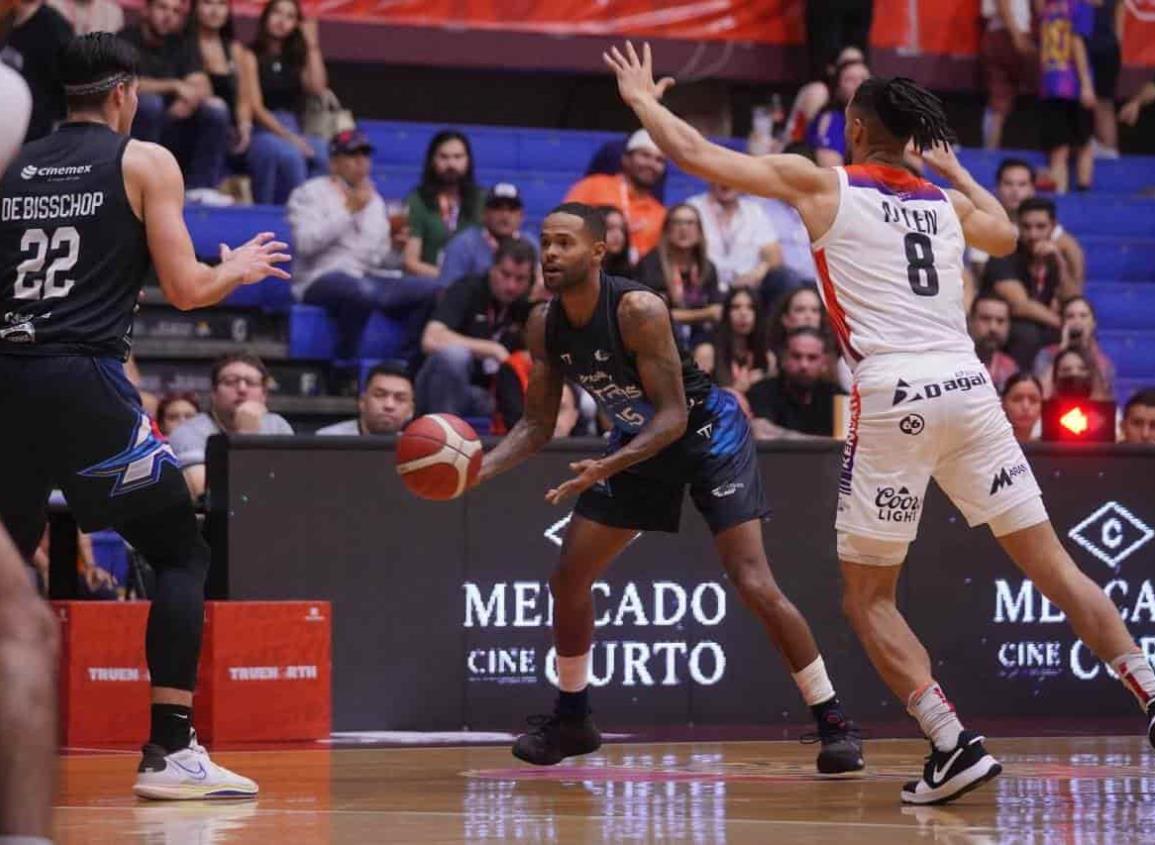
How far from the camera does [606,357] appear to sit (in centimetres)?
791

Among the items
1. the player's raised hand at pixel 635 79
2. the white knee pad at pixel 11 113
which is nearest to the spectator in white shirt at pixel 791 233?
the player's raised hand at pixel 635 79

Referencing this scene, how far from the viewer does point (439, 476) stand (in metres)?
7.43

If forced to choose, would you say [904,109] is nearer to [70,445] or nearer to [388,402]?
[70,445]

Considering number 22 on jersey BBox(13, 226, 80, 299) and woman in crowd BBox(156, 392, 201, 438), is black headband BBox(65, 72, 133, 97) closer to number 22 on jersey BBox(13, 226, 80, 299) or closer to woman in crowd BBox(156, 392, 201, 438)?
number 22 on jersey BBox(13, 226, 80, 299)

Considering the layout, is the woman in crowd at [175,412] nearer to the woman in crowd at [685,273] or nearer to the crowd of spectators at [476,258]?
the crowd of spectators at [476,258]

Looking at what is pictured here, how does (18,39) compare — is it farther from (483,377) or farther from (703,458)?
(703,458)

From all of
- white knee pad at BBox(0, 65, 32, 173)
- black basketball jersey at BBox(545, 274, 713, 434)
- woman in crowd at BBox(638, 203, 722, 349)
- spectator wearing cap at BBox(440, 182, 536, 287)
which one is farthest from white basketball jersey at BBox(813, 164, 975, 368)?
spectator wearing cap at BBox(440, 182, 536, 287)

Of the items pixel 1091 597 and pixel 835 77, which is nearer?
pixel 1091 597

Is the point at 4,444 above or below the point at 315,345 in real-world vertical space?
below

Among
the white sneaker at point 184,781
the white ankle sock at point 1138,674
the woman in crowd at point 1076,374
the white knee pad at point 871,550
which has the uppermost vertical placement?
the woman in crowd at point 1076,374

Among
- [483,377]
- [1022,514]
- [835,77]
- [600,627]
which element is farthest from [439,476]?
[835,77]

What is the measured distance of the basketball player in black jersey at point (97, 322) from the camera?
664 centimetres

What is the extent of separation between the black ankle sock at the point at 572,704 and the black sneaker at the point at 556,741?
1cm

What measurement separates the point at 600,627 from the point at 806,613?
0.96 meters
